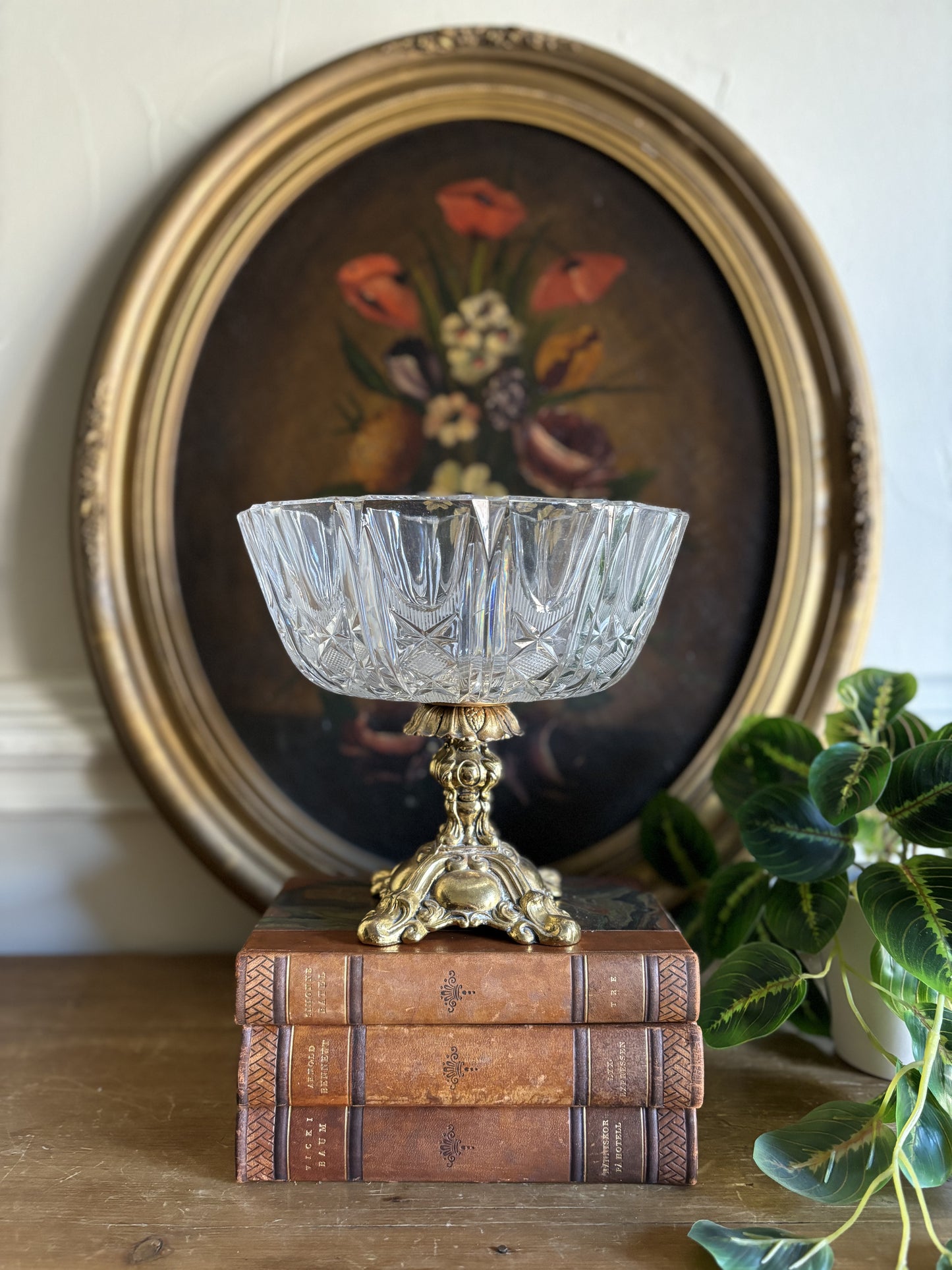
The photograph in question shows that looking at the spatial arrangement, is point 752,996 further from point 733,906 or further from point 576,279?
point 576,279

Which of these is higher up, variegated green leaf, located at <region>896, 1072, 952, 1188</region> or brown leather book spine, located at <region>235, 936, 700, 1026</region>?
brown leather book spine, located at <region>235, 936, 700, 1026</region>

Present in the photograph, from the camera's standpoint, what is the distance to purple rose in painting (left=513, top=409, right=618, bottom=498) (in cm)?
102

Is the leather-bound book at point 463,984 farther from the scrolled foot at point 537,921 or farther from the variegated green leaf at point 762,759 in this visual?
the variegated green leaf at point 762,759

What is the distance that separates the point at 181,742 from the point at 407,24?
0.81m

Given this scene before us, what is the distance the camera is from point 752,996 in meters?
0.74

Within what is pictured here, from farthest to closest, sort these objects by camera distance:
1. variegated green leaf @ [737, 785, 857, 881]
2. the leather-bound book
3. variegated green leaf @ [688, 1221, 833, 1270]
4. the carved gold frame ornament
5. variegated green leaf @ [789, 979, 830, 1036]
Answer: the carved gold frame ornament
variegated green leaf @ [789, 979, 830, 1036]
variegated green leaf @ [737, 785, 857, 881]
the leather-bound book
variegated green leaf @ [688, 1221, 833, 1270]

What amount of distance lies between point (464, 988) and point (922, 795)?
1.24 feet

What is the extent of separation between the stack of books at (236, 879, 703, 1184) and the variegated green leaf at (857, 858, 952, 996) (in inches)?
5.5

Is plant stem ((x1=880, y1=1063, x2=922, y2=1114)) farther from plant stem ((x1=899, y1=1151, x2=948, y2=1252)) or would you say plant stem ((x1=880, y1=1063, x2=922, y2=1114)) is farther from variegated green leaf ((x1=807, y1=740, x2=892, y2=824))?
variegated green leaf ((x1=807, y1=740, x2=892, y2=824))

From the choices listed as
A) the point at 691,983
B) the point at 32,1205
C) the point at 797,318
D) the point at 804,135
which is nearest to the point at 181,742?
the point at 32,1205

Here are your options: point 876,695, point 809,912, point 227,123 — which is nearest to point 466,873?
point 809,912

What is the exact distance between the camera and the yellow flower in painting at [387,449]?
1025mm

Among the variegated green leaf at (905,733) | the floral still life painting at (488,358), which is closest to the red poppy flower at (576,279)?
the floral still life painting at (488,358)

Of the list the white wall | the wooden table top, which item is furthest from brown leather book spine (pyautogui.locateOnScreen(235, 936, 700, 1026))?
the white wall
